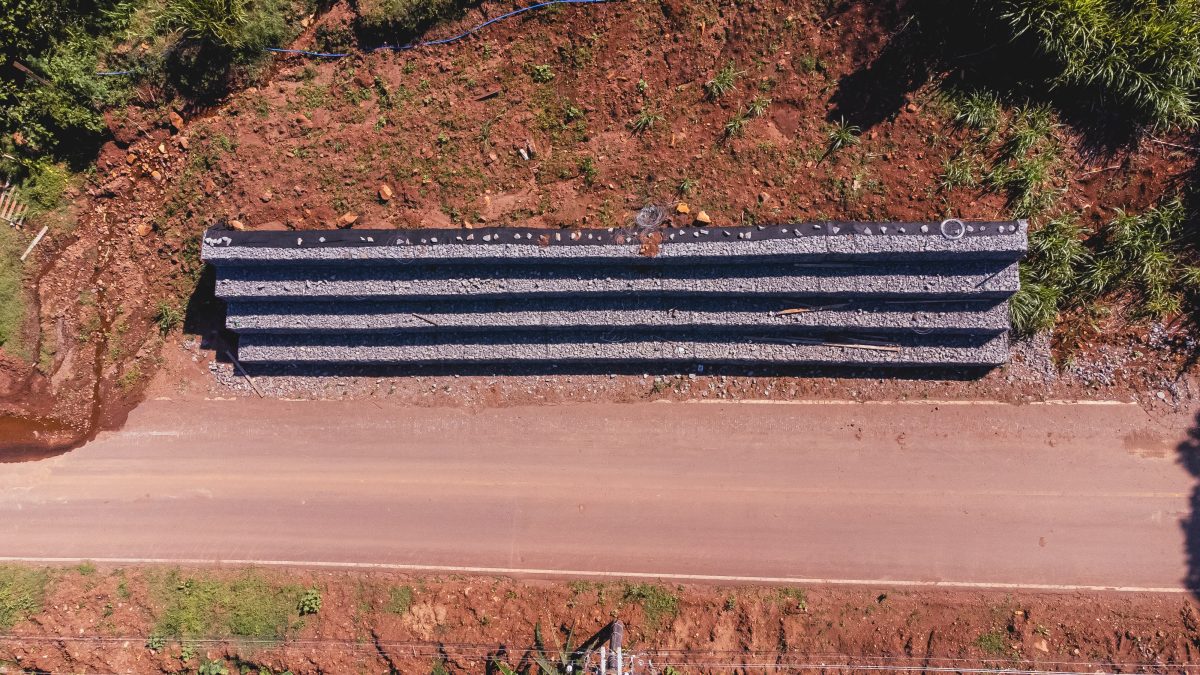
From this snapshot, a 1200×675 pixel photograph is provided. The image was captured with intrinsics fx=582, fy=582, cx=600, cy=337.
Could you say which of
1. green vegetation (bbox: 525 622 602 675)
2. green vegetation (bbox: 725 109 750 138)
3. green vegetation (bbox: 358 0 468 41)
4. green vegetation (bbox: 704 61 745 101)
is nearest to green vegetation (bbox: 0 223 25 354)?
green vegetation (bbox: 358 0 468 41)

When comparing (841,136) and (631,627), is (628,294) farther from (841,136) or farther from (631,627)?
(631,627)

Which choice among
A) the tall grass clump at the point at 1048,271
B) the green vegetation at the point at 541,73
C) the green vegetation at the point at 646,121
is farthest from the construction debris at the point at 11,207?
the tall grass clump at the point at 1048,271

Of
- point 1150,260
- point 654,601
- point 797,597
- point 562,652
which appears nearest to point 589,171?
point 654,601

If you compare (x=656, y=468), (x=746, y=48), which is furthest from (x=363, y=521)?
(x=746, y=48)

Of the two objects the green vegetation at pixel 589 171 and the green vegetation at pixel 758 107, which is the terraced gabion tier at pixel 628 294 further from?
the green vegetation at pixel 758 107

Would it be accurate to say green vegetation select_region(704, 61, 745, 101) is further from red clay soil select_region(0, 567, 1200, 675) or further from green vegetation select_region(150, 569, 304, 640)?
green vegetation select_region(150, 569, 304, 640)

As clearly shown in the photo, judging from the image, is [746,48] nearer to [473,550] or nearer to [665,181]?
[665,181]
